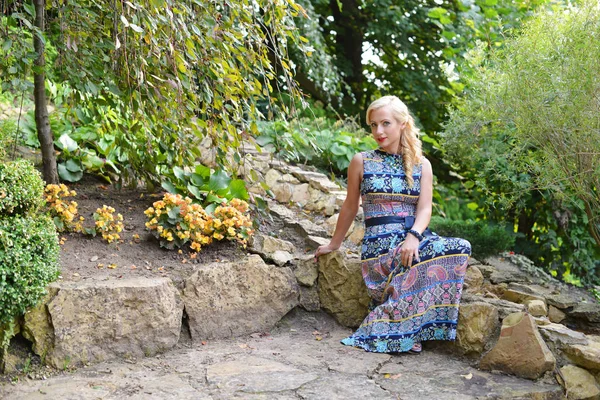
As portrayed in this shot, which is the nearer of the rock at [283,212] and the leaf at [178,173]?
the leaf at [178,173]

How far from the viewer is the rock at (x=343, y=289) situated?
3.65m

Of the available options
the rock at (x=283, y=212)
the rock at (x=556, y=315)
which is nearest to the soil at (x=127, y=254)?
the rock at (x=283, y=212)

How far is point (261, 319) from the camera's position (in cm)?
358

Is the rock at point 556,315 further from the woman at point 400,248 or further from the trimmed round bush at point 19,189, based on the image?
the trimmed round bush at point 19,189

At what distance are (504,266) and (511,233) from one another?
60 cm

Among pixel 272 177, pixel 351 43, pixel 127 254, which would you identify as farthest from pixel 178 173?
pixel 351 43

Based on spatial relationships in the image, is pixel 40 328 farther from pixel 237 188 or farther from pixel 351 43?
pixel 351 43

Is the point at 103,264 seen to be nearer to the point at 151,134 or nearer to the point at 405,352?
the point at 151,134

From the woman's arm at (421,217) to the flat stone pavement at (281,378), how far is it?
51 cm

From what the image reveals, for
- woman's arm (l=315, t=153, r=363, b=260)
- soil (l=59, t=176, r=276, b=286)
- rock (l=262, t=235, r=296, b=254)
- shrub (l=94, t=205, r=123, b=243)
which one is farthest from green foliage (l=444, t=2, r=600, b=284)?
shrub (l=94, t=205, r=123, b=243)

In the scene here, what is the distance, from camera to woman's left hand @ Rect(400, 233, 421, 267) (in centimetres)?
318

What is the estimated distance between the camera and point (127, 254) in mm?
3547

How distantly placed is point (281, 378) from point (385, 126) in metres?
1.37

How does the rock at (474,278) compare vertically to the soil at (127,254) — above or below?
below
